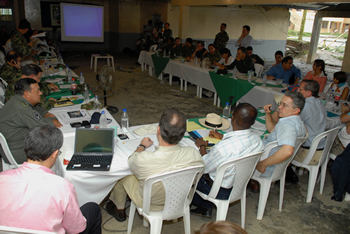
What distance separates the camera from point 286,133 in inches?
85.1

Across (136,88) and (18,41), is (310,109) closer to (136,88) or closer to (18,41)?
(136,88)

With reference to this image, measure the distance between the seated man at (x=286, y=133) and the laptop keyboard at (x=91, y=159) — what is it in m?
1.28

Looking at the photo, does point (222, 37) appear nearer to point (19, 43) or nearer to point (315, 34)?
point (19, 43)

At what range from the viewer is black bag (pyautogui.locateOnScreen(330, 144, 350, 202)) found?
263cm

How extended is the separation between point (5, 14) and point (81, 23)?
3.94 meters

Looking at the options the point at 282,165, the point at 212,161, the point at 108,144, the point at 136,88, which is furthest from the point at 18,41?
the point at 282,165

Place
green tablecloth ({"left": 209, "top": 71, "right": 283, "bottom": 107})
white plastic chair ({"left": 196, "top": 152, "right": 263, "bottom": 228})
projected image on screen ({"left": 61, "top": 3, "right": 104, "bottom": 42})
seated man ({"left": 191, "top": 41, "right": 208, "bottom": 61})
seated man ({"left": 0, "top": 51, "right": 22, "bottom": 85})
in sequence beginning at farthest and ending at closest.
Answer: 1. projected image on screen ({"left": 61, "top": 3, "right": 104, "bottom": 42})
2. seated man ({"left": 191, "top": 41, "right": 208, "bottom": 61})
3. green tablecloth ({"left": 209, "top": 71, "right": 283, "bottom": 107})
4. seated man ({"left": 0, "top": 51, "right": 22, "bottom": 85})
5. white plastic chair ({"left": 196, "top": 152, "right": 263, "bottom": 228})

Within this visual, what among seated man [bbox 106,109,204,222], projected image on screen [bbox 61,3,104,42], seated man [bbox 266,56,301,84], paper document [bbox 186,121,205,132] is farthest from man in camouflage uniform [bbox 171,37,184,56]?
seated man [bbox 106,109,204,222]

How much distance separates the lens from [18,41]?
17.3 ft

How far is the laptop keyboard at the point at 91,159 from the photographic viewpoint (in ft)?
6.52

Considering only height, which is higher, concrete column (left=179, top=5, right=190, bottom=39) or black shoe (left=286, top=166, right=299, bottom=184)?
concrete column (left=179, top=5, right=190, bottom=39)

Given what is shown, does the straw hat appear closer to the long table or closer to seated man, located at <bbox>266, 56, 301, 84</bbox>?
the long table

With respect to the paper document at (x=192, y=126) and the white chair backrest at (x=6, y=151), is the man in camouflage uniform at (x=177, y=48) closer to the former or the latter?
the paper document at (x=192, y=126)

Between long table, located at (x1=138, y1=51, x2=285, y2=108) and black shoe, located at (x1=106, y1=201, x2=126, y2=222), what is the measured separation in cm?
259
